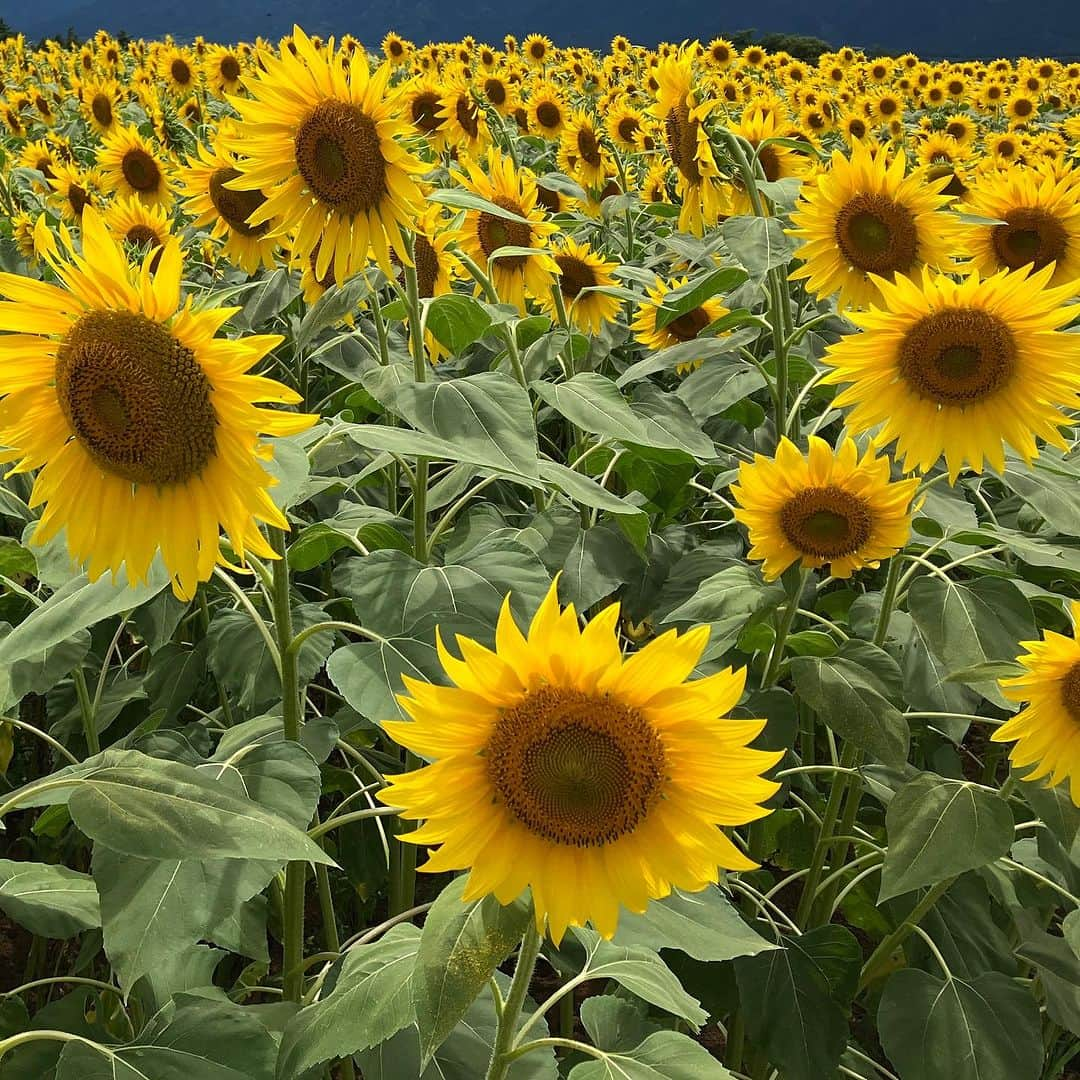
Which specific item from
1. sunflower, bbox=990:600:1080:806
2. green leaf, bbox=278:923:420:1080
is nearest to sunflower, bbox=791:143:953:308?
sunflower, bbox=990:600:1080:806

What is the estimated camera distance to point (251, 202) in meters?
2.90

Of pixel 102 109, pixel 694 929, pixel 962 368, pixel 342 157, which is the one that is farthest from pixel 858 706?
pixel 102 109

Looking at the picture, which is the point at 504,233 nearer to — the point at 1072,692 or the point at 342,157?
the point at 342,157

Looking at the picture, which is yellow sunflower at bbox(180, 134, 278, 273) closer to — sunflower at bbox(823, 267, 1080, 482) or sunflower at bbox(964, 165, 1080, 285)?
sunflower at bbox(823, 267, 1080, 482)

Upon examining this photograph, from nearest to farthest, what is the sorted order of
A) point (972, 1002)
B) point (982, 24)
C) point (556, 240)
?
point (972, 1002) → point (556, 240) → point (982, 24)

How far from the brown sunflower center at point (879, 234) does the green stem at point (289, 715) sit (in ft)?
5.61

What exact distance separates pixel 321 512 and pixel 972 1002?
2.22 metres

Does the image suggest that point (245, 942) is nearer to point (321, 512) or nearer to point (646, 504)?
point (646, 504)

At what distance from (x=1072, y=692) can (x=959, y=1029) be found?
0.62 metres

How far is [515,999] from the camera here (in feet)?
4.11

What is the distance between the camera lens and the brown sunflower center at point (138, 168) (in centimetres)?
511

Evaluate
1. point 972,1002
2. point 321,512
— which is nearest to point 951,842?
point 972,1002

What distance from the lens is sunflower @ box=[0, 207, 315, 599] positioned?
4.30ft

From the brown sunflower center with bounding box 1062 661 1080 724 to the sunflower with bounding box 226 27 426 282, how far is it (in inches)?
50.7
